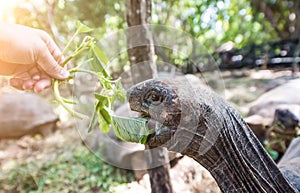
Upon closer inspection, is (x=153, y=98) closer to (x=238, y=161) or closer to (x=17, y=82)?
(x=238, y=161)

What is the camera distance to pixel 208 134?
Result: 0.81 metres

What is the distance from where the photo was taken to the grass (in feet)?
6.19

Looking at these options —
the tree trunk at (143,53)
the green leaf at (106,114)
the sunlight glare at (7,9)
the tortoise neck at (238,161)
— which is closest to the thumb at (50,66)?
the green leaf at (106,114)

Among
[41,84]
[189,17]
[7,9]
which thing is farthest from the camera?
[189,17]

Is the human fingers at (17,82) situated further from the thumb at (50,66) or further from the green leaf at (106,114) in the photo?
the green leaf at (106,114)

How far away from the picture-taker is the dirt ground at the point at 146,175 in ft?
5.96

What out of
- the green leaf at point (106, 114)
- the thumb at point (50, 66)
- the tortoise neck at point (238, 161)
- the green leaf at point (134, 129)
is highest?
the thumb at point (50, 66)

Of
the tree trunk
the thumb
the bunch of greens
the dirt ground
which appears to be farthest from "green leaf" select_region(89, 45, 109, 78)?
the dirt ground

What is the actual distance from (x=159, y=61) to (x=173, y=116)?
4.63 feet

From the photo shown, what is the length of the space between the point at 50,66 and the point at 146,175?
131 cm

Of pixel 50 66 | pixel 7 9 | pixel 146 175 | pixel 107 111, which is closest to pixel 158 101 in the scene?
pixel 107 111

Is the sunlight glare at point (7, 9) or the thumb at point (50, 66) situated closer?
the thumb at point (50, 66)

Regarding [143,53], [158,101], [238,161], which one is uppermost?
[143,53]

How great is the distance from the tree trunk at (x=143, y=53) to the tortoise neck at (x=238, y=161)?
2.34 ft
